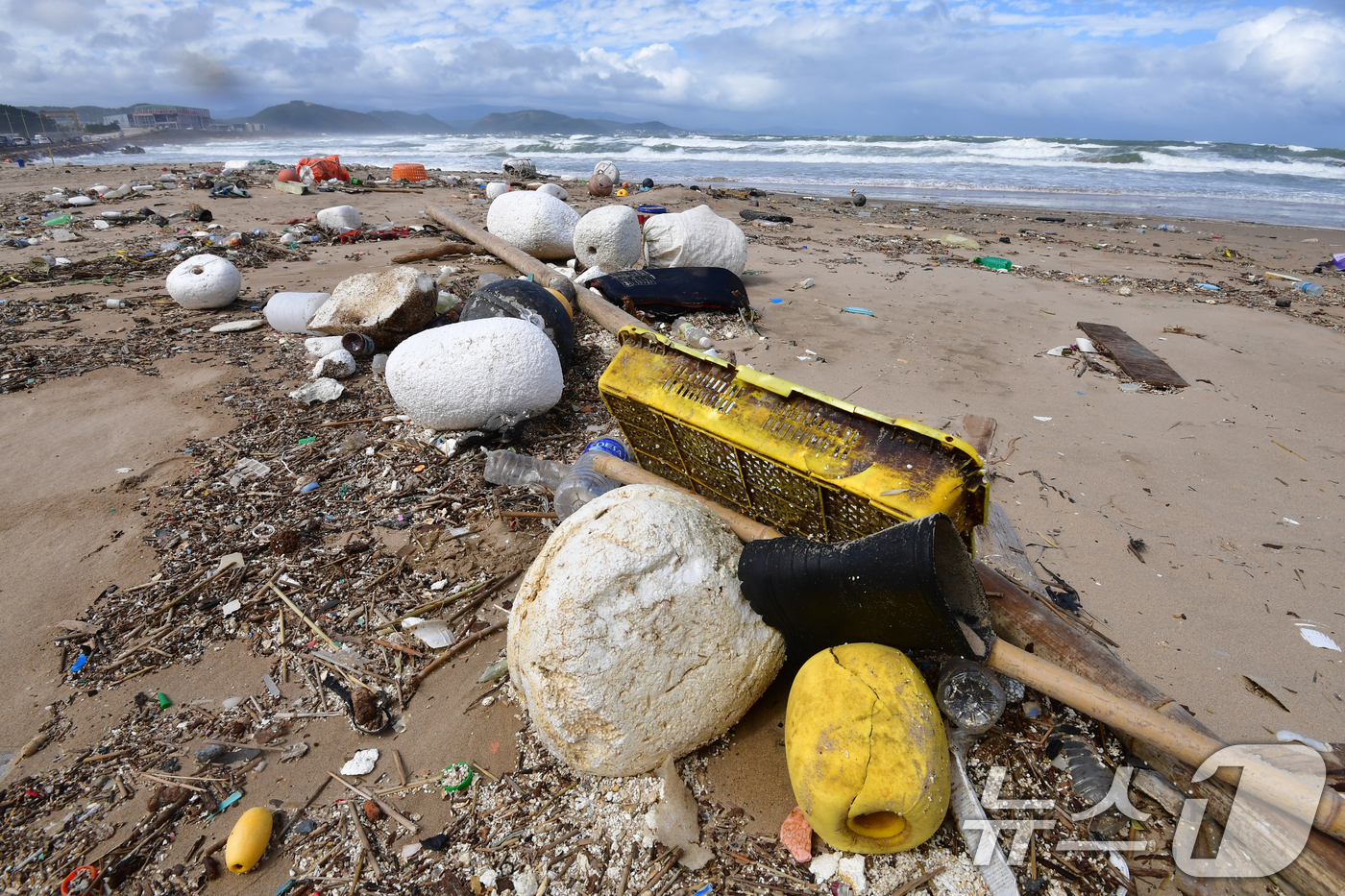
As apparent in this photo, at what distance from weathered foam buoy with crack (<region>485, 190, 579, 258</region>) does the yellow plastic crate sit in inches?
212

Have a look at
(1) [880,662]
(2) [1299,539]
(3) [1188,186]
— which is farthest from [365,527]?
(3) [1188,186]

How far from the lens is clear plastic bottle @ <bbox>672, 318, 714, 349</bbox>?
560 cm

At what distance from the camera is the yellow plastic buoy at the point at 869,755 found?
1.58 metres

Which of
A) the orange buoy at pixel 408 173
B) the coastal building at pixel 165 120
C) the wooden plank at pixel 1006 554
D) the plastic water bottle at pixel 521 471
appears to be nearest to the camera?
the wooden plank at pixel 1006 554

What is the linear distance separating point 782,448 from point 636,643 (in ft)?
3.10

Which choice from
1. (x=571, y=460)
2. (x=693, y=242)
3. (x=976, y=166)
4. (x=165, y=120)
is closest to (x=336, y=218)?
(x=693, y=242)

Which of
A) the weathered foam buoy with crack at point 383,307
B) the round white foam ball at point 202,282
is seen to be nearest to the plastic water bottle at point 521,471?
the weathered foam buoy with crack at point 383,307

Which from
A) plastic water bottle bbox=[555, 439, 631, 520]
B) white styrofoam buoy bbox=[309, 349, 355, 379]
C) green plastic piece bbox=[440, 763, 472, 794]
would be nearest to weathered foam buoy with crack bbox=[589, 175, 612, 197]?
white styrofoam buoy bbox=[309, 349, 355, 379]

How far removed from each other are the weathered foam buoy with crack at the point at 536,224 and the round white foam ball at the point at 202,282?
3.10 m

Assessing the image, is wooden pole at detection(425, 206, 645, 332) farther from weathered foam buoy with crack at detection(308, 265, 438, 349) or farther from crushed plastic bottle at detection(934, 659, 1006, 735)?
crushed plastic bottle at detection(934, 659, 1006, 735)

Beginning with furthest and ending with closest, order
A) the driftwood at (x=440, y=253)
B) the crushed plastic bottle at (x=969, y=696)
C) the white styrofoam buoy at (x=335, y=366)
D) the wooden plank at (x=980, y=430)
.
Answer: the driftwood at (x=440, y=253) < the white styrofoam buoy at (x=335, y=366) < the wooden plank at (x=980, y=430) < the crushed plastic bottle at (x=969, y=696)

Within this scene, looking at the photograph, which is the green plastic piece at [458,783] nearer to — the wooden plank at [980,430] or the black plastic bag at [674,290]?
the wooden plank at [980,430]

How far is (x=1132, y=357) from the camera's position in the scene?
5625 mm

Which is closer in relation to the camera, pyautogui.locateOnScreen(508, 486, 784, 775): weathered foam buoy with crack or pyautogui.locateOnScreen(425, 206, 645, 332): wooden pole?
pyautogui.locateOnScreen(508, 486, 784, 775): weathered foam buoy with crack
